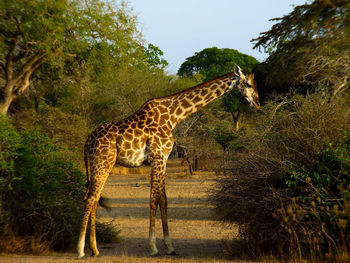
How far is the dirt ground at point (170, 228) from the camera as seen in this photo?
24.8 ft

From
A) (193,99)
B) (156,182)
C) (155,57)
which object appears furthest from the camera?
(155,57)

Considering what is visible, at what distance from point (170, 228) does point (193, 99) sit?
424cm

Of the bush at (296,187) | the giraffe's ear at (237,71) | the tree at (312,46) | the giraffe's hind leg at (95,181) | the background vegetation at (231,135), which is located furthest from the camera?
the tree at (312,46)

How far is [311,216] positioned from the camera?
6.38m

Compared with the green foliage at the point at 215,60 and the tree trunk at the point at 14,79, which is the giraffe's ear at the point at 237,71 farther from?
the green foliage at the point at 215,60

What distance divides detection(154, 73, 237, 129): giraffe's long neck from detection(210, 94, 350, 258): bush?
146 cm

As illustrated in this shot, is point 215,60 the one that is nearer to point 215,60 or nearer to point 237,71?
point 215,60

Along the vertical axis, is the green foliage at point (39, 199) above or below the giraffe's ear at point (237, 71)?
below

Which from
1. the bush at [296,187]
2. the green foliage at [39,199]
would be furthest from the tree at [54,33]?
the bush at [296,187]

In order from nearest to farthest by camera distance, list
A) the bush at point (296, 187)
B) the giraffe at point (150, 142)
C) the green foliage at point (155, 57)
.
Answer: the bush at point (296, 187) → the giraffe at point (150, 142) → the green foliage at point (155, 57)

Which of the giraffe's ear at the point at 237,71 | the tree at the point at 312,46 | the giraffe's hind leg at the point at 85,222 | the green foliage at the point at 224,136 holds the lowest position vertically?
the giraffe's hind leg at the point at 85,222

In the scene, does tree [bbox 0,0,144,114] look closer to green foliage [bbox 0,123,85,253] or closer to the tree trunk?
the tree trunk

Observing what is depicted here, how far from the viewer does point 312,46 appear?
46.5 feet

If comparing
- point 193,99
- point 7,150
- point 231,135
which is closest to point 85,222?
point 7,150
